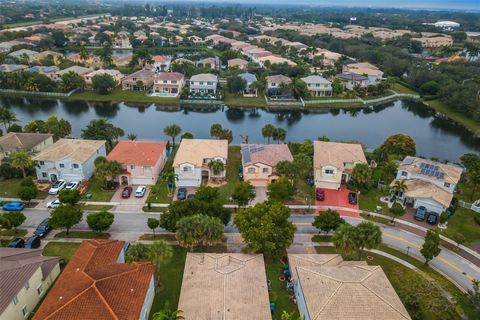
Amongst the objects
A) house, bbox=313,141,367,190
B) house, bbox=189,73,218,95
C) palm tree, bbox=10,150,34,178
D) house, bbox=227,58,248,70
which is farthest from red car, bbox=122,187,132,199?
house, bbox=227,58,248,70

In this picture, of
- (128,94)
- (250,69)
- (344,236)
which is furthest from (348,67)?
(344,236)

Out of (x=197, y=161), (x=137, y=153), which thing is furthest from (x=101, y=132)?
(x=197, y=161)

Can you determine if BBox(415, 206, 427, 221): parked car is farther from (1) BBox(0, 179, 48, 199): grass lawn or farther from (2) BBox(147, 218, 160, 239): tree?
(1) BBox(0, 179, 48, 199): grass lawn

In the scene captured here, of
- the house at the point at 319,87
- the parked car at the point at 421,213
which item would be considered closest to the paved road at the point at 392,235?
the parked car at the point at 421,213

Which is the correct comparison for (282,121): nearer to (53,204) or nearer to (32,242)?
(53,204)

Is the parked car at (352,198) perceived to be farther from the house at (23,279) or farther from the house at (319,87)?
the house at (319,87)
